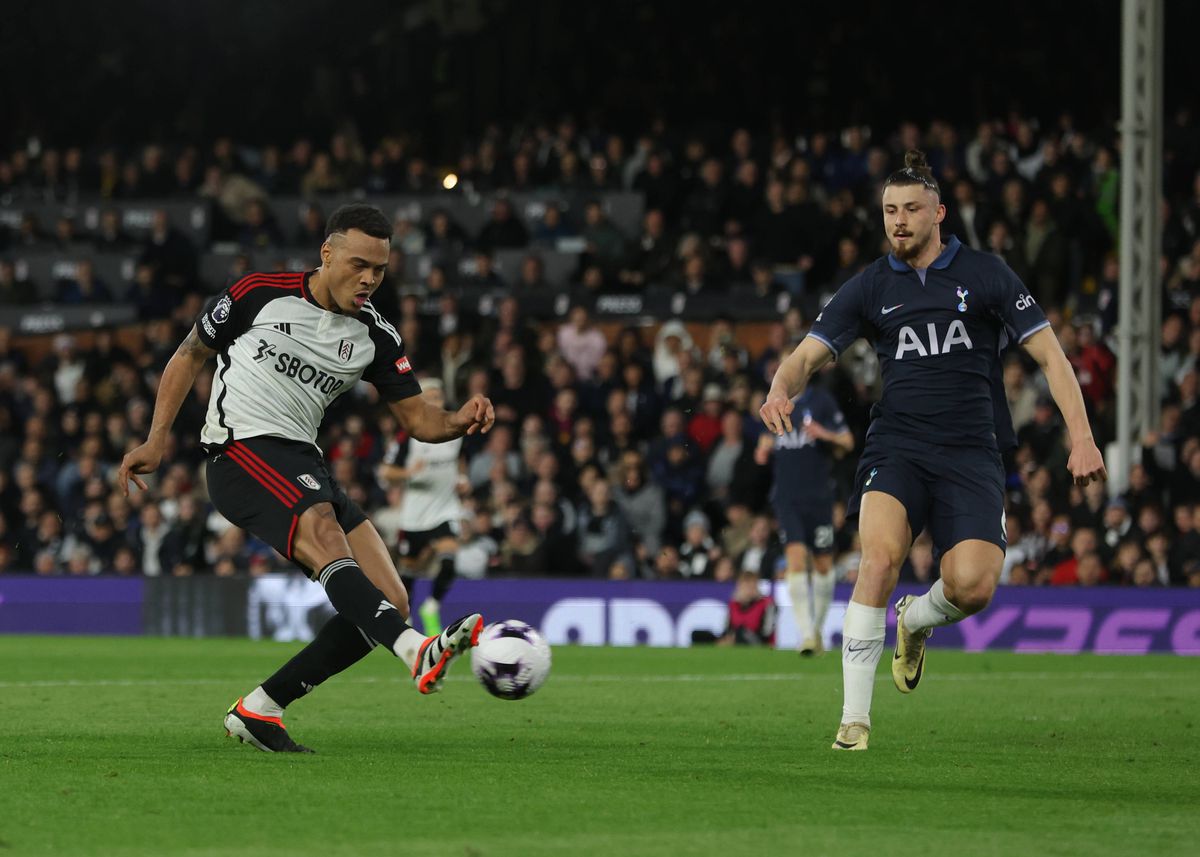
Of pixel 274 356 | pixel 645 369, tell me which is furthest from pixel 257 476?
pixel 645 369

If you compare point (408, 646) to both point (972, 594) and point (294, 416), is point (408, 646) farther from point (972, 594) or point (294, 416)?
point (972, 594)

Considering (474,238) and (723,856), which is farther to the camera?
(474,238)

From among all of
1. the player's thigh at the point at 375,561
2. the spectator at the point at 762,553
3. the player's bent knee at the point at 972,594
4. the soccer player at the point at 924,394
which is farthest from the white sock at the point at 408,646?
the spectator at the point at 762,553

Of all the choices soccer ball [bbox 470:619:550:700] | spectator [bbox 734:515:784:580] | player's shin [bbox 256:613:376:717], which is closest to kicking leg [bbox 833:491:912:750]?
soccer ball [bbox 470:619:550:700]

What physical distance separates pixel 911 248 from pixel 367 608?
2693 mm

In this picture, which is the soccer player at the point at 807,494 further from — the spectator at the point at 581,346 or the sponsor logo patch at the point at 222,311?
the sponsor logo patch at the point at 222,311

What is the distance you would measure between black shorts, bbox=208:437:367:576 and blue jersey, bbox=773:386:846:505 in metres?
8.13

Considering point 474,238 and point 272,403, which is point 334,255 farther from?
point 474,238

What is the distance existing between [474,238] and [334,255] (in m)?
16.0

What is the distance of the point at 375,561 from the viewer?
7766mm

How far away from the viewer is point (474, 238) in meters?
23.4

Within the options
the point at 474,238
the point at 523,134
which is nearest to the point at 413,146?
the point at 523,134

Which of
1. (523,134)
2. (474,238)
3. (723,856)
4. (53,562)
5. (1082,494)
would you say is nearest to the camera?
(723,856)

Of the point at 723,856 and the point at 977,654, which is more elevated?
the point at 723,856
